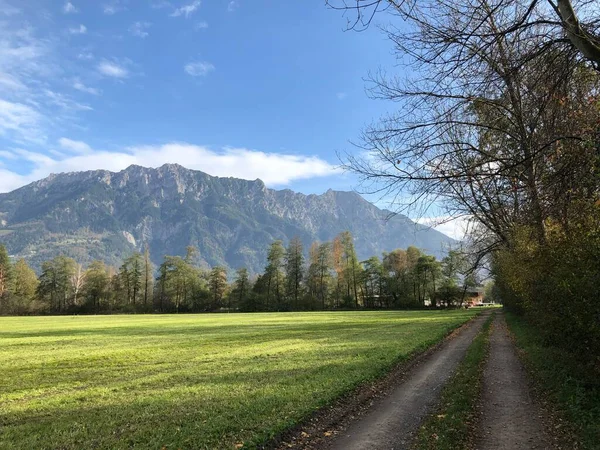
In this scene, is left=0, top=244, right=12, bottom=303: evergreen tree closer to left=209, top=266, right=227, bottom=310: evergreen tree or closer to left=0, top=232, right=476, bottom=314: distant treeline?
left=0, top=232, right=476, bottom=314: distant treeline

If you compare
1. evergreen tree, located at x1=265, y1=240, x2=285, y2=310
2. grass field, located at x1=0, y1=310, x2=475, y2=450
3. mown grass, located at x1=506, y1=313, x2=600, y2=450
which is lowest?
grass field, located at x1=0, y1=310, x2=475, y2=450

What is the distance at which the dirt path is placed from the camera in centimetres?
611

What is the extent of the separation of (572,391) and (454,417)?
3092 mm

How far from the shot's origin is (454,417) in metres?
7.34

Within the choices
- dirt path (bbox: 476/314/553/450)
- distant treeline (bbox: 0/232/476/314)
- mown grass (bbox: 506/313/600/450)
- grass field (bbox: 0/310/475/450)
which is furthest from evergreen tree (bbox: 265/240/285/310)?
dirt path (bbox: 476/314/553/450)

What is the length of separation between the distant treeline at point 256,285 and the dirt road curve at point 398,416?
80.9 meters

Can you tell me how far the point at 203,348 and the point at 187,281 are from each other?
80691 mm

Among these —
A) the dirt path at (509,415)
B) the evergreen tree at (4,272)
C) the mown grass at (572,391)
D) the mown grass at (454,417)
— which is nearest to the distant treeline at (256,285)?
the evergreen tree at (4,272)

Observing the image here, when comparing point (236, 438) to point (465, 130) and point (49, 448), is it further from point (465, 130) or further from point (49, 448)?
point (465, 130)

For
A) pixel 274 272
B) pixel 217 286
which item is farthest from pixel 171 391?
pixel 217 286

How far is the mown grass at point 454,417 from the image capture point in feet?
20.1

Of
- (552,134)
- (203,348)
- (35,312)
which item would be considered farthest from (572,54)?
(35,312)

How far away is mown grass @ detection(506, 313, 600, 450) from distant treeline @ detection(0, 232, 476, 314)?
8022 cm

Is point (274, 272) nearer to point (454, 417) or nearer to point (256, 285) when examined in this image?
point (256, 285)
